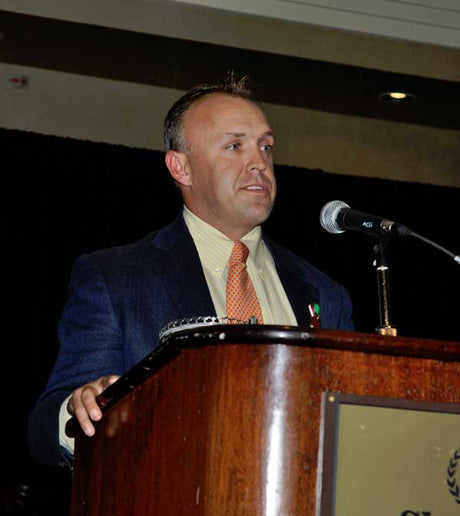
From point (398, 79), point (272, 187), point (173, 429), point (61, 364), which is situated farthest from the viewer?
point (398, 79)

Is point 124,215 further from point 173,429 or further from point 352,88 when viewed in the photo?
point 173,429

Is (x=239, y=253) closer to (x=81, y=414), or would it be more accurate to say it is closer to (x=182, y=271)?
(x=182, y=271)

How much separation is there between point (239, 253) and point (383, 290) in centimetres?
82

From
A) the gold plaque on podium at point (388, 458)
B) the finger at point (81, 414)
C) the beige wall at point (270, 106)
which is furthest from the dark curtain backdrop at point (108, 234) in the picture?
the gold plaque on podium at point (388, 458)

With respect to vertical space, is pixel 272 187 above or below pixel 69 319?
above

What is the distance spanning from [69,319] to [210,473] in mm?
994

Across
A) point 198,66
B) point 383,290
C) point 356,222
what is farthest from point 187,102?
point 198,66

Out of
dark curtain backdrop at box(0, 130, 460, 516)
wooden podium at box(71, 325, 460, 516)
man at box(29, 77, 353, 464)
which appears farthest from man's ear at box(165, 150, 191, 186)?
dark curtain backdrop at box(0, 130, 460, 516)

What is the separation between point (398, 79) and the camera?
523cm

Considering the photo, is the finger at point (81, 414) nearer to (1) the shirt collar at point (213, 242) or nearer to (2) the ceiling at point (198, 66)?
(1) the shirt collar at point (213, 242)

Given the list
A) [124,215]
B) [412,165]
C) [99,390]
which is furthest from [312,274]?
[412,165]

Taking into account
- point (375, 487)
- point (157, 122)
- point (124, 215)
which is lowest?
point (375, 487)

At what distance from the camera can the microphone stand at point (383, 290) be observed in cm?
174

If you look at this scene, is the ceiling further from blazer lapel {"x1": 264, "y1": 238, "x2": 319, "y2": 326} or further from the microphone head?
the microphone head
